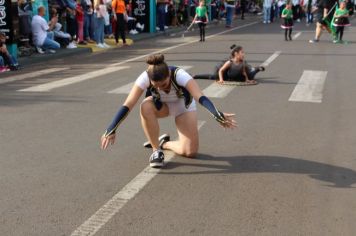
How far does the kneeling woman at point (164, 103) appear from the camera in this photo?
527cm

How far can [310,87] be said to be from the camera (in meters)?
10.6

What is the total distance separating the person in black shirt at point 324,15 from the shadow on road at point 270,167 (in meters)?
15.6

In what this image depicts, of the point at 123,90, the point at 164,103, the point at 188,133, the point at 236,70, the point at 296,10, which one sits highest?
the point at 164,103

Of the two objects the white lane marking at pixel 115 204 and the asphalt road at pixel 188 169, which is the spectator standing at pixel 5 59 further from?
the white lane marking at pixel 115 204

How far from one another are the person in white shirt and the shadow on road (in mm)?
11581

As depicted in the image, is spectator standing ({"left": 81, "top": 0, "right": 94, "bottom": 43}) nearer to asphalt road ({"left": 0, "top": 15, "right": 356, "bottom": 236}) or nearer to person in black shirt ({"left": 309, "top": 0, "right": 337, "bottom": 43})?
person in black shirt ({"left": 309, "top": 0, "right": 337, "bottom": 43})

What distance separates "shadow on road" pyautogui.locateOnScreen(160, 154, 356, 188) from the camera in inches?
212

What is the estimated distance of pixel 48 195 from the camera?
4.80m

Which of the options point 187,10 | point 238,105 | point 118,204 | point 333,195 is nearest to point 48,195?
point 118,204

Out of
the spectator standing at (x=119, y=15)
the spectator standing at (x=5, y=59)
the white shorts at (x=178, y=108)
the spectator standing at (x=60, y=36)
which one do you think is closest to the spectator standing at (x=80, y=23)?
the spectator standing at (x=60, y=36)

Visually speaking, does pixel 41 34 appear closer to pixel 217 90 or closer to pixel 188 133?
pixel 217 90

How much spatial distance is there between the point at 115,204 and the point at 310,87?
684 centimetres

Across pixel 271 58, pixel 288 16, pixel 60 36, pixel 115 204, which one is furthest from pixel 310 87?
pixel 288 16

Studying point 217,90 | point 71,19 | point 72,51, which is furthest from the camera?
point 71,19
